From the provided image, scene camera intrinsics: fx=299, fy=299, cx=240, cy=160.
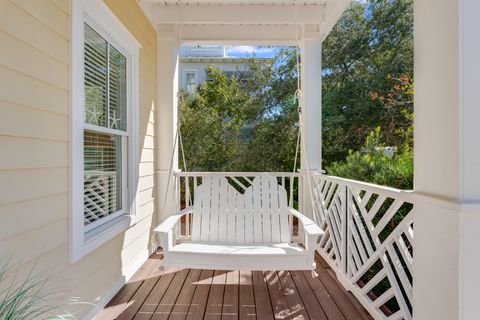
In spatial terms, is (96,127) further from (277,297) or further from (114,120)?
(277,297)

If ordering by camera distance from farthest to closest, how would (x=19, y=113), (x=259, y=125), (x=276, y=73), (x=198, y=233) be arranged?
1. (x=276, y=73)
2. (x=259, y=125)
3. (x=198, y=233)
4. (x=19, y=113)

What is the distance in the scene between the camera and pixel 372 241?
2.72 meters

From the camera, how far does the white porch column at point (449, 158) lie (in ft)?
3.79

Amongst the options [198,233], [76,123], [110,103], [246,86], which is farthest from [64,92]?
[246,86]

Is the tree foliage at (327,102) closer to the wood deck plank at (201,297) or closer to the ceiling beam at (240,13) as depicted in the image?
the ceiling beam at (240,13)

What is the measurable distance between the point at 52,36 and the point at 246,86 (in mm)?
5684

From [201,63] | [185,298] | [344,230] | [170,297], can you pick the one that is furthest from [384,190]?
[201,63]

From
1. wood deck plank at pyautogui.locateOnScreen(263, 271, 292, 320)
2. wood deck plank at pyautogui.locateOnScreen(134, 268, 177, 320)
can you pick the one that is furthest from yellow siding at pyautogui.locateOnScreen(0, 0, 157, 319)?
wood deck plank at pyautogui.locateOnScreen(263, 271, 292, 320)

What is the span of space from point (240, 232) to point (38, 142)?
5.99 ft

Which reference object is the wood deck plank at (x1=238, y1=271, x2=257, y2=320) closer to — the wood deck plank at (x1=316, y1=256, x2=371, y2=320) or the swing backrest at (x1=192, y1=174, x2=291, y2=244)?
the swing backrest at (x1=192, y1=174, x2=291, y2=244)

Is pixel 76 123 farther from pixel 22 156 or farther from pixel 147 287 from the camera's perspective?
pixel 147 287

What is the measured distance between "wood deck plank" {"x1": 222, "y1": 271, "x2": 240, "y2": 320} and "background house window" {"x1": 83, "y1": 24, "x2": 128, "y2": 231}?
1.20 metres

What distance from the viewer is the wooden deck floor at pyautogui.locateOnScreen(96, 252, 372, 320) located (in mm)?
2244

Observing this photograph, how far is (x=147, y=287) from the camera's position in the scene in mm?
2691
